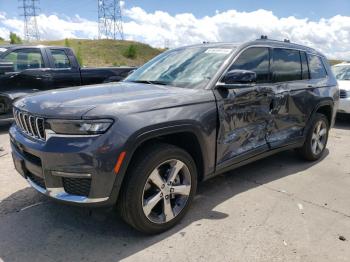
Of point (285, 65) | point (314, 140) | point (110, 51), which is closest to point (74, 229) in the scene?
point (285, 65)

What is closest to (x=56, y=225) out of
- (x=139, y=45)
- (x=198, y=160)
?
(x=198, y=160)

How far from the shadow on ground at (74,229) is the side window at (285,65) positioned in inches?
57.7

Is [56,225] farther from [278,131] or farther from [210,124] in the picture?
[278,131]

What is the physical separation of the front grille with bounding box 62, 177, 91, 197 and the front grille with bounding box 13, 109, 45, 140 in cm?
43

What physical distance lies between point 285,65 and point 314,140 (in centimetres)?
137

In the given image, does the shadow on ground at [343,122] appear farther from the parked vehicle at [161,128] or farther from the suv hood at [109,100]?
the suv hood at [109,100]

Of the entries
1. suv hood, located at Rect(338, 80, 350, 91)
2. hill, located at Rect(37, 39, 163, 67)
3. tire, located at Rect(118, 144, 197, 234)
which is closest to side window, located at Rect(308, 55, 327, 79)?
tire, located at Rect(118, 144, 197, 234)

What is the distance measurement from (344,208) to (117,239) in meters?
2.46

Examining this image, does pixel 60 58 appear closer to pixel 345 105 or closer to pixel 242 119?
pixel 242 119

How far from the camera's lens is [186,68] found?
4.02 m

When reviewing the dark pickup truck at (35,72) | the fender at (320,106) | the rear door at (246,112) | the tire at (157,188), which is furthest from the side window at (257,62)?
the dark pickup truck at (35,72)

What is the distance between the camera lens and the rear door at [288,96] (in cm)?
448

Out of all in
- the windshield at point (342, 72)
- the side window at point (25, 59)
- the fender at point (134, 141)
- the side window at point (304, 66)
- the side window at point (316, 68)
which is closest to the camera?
the fender at point (134, 141)

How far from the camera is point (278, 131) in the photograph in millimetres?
4578
